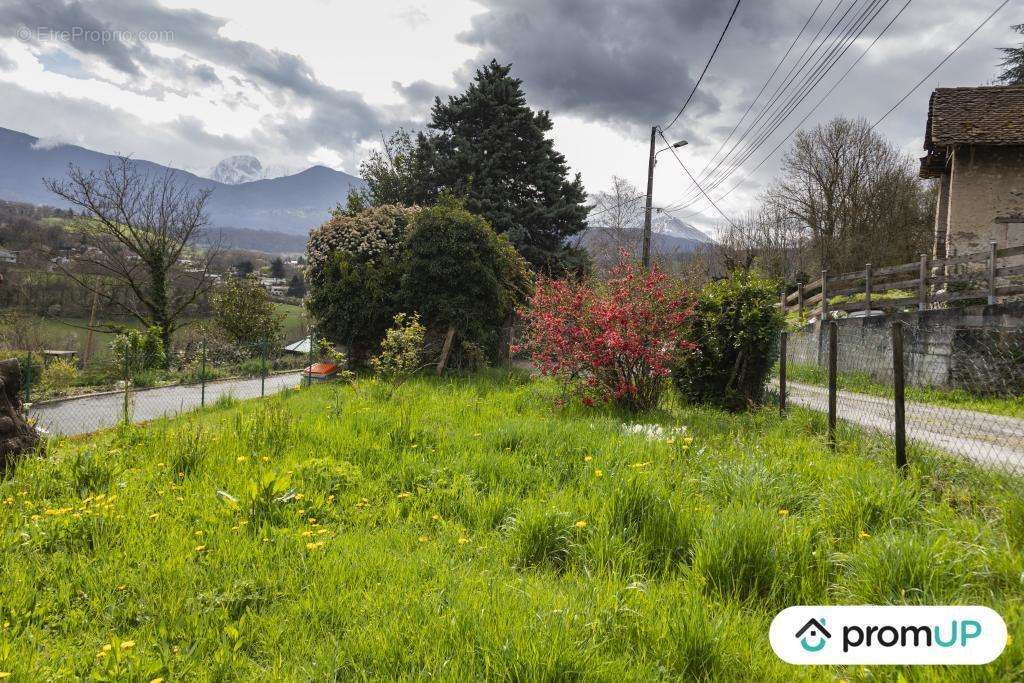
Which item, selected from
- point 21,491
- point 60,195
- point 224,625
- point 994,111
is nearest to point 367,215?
point 21,491

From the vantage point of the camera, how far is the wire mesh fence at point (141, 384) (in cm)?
1198

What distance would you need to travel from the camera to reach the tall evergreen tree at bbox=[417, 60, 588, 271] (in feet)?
71.7

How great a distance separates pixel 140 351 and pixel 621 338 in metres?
20.8

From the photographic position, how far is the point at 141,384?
17969 mm

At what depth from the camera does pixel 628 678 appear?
205 centimetres

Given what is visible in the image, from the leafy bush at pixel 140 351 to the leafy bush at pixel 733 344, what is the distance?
19080 millimetres

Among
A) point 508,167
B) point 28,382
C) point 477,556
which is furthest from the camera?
point 508,167

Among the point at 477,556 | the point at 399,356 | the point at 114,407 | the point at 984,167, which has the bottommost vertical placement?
the point at 114,407

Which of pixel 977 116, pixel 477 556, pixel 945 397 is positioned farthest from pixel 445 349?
pixel 977 116

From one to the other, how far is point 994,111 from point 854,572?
21.2m

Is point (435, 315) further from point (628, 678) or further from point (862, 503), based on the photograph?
point (628, 678)

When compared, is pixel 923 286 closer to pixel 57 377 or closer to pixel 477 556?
pixel 477 556

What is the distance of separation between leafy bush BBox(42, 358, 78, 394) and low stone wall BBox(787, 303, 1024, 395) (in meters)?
20.9

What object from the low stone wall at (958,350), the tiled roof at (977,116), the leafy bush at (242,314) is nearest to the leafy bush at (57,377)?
the leafy bush at (242,314)
